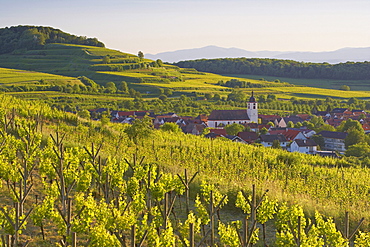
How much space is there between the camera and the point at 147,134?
2850cm

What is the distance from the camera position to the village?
70312mm

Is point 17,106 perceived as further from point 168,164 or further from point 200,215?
point 200,215

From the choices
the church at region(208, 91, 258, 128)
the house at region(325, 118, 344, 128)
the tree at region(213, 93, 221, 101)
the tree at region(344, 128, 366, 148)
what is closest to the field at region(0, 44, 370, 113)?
the tree at region(213, 93, 221, 101)

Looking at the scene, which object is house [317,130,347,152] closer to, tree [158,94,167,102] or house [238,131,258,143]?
house [238,131,258,143]

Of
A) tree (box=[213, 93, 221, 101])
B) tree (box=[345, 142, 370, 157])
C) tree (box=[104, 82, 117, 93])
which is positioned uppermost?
tree (box=[104, 82, 117, 93])

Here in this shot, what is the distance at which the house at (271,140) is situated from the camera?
238 ft

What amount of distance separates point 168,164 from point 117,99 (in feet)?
335

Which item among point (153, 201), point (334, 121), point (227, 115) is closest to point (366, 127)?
point (334, 121)

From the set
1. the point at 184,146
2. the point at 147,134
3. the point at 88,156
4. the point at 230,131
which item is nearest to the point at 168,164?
the point at 88,156

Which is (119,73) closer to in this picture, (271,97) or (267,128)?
(271,97)

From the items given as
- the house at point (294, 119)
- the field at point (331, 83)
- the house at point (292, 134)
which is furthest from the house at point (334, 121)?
the field at point (331, 83)

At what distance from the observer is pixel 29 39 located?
7205 inches

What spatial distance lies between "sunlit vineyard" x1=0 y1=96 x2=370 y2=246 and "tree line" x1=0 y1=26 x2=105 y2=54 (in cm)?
16783

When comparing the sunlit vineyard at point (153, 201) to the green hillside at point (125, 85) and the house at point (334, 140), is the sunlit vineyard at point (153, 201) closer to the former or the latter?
the house at point (334, 140)
